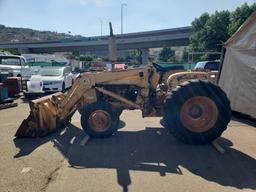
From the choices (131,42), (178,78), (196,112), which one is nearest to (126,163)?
(196,112)

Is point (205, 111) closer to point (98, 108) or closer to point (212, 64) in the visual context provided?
point (98, 108)

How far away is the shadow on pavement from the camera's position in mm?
4590

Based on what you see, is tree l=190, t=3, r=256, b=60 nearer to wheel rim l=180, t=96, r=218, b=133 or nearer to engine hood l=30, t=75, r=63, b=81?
engine hood l=30, t=75, r=63, b=81

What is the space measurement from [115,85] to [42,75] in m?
8.83

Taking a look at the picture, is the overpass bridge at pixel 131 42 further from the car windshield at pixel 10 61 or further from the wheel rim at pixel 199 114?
the wheel rim at pixel 199 114

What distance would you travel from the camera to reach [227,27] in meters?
33.3

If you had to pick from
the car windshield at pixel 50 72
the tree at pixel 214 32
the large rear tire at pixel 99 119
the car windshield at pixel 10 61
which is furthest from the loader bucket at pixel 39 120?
the tree at pixel 214 32

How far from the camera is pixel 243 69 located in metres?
8.91

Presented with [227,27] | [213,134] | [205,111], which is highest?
[227,27]

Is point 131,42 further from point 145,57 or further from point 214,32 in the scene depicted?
point 214,32

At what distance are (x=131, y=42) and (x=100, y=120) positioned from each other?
53.2 metres

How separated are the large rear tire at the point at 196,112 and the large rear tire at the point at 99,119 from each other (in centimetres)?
127

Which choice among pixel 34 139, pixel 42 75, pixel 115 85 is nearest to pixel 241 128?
pixel 115 85

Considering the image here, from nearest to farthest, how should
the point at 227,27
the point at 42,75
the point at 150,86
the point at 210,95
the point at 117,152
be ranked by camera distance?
1. the point at 117,152
2. the point at 210,95
3. the point at 150,86
4. the point at 42,75
5. the point at 227,27
